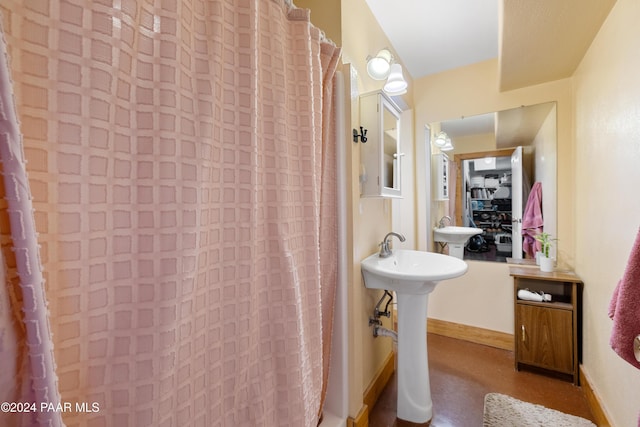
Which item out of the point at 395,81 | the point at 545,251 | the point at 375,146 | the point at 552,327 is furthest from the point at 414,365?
the point at 395,81

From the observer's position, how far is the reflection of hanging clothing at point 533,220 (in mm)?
2016

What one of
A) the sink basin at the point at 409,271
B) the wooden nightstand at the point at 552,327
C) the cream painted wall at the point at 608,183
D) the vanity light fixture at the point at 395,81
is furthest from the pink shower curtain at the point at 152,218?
the wooden nightstand at the point at 552,327

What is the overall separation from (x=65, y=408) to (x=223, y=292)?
0.35m

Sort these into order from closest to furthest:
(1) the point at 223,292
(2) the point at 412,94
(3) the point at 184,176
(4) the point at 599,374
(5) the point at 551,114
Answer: (3) the point at 184,176, (1) the point at 223,292, (4) the point at 599,374, (5) the point at 551,114, (2) the point at 412,94

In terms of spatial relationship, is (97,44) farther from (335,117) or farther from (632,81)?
(632,81)

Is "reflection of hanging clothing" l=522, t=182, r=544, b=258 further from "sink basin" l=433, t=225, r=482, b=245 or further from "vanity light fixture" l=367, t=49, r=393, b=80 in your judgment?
"vanity light fixture" l=367, t=49, r=393, b=80

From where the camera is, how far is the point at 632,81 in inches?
42.8

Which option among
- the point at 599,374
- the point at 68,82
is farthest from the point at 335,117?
the point at 599,374

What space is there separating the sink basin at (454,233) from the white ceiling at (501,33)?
3.79 ft

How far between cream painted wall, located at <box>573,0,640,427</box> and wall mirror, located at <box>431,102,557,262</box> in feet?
0.76

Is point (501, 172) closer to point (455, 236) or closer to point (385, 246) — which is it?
point (455, 236)

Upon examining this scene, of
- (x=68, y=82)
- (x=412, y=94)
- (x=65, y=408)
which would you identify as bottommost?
(x=65, y=408)

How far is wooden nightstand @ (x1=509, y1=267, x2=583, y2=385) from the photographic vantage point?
5.58 feet

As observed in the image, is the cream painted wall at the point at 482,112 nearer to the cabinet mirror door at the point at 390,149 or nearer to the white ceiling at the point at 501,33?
the white ceiling at the point at 501,33
